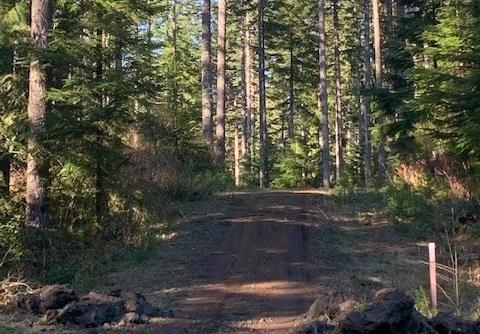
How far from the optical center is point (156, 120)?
20.4 m

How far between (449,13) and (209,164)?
10.5m

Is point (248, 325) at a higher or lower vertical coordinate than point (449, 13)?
lower

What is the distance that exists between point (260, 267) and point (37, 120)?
5.77 m

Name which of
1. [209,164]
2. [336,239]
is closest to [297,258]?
[336,239]

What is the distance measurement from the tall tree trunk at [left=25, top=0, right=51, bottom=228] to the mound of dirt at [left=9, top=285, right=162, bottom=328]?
416 cm

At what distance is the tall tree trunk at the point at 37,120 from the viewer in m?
13.0

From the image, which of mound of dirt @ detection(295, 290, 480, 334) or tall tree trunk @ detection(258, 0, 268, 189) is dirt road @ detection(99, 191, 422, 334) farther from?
tall tree trunk @ detection(258, 0, 268, 189)

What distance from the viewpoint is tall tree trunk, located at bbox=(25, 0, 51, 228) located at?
1301 cm

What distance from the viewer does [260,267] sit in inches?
482

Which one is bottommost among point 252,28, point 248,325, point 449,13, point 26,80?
point 248,325

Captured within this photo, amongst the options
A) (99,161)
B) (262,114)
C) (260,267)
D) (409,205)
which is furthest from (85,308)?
(262,114)

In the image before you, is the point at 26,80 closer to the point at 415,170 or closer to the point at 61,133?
the point at 61,133

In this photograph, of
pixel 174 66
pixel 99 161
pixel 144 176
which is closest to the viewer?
pixel 99 161

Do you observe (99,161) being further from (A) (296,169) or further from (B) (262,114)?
(B) (262,114)
